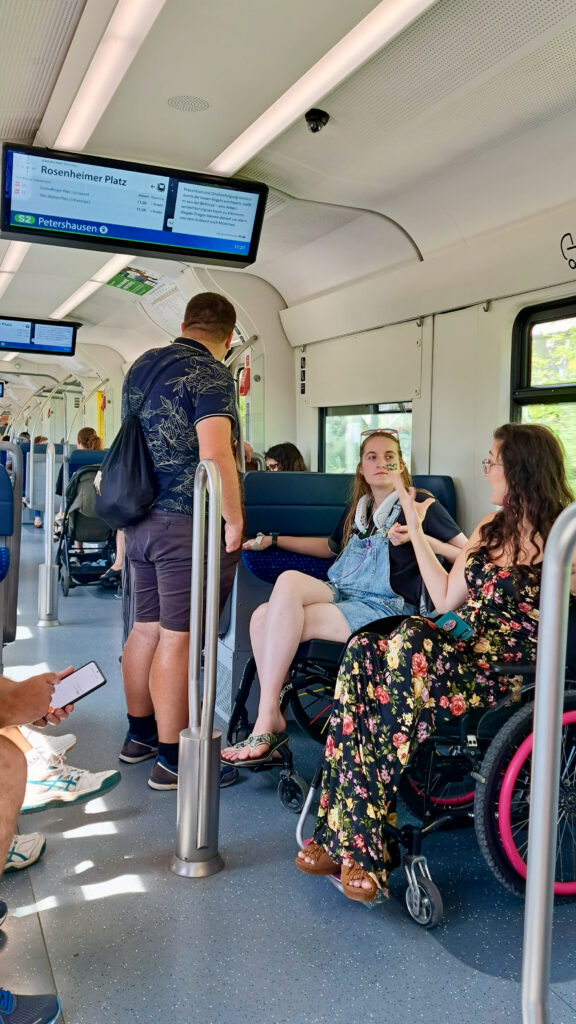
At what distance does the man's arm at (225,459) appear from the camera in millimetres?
2975

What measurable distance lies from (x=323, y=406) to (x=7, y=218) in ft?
10.8

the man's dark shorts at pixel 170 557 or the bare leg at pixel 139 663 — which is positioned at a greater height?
the man's dark shorts at pixel 170 557

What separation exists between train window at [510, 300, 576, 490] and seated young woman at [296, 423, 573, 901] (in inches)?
73.2

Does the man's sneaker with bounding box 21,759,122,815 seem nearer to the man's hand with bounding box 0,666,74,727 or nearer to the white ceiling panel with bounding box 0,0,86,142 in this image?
the man's hand with bounding box 0,666,74,727

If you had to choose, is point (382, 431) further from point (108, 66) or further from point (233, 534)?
point (108, 66)

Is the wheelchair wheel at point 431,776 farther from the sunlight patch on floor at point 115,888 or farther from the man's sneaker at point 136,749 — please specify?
the man's sneaker at point 136,749

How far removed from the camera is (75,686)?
2137 mm

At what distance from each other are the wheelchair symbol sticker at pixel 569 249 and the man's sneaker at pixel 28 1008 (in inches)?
147

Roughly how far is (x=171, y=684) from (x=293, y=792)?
583 mm

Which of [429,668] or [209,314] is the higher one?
[209,314]

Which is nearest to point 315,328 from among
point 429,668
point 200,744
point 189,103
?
point 189,103

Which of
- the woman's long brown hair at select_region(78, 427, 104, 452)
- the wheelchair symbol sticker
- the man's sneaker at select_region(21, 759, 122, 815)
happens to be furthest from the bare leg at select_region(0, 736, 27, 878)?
the woman's long brown hair at select_region(78, 427, 104, 452)

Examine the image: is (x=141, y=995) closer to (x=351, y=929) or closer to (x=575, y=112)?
(x=351, y=929)

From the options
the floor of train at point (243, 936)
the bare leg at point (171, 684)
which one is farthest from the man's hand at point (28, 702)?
the bare leg at point (171, 684)
